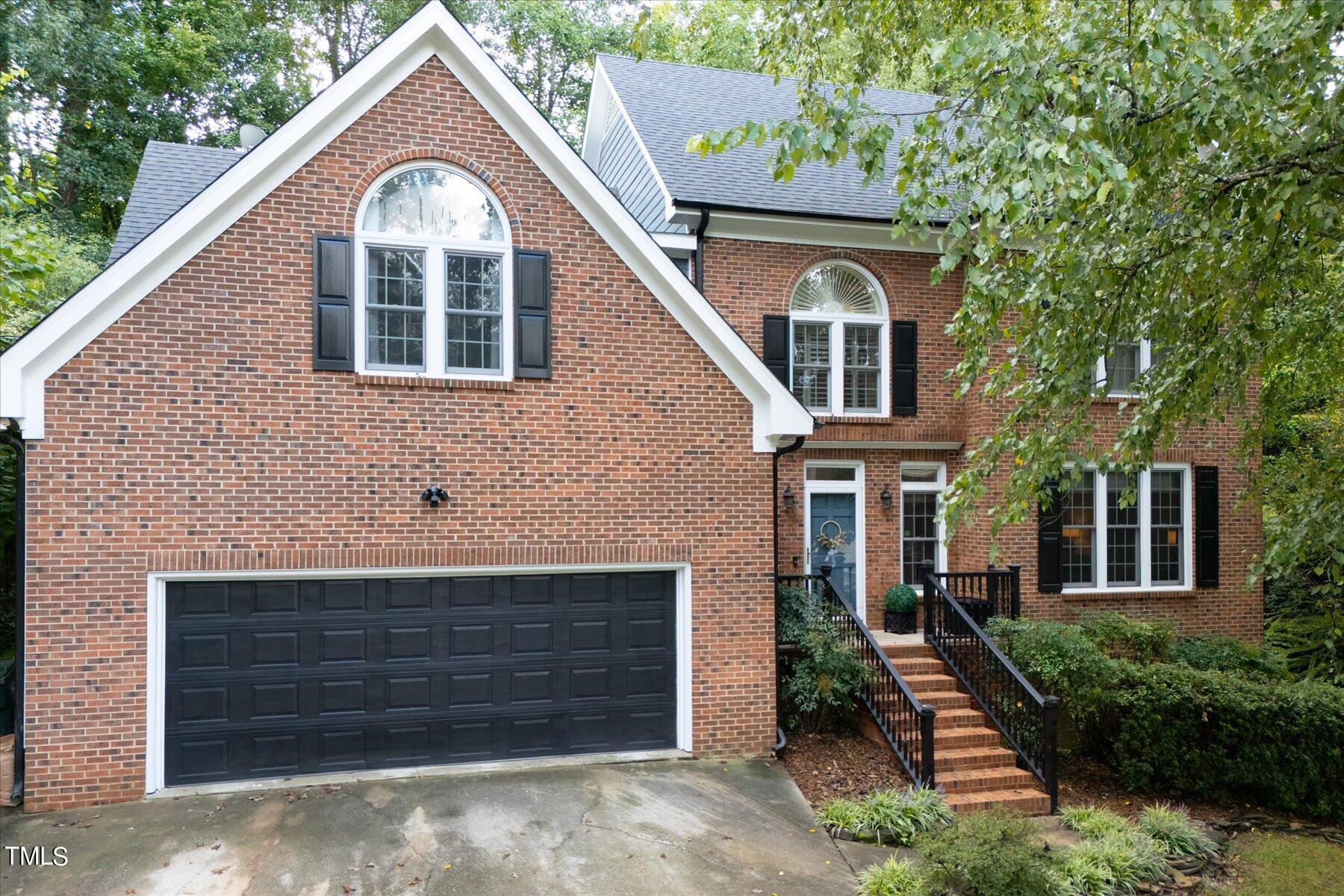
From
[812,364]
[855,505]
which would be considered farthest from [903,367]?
[855,505]

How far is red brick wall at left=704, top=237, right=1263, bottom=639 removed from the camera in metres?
11.9

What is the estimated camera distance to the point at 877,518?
1245 centimetres

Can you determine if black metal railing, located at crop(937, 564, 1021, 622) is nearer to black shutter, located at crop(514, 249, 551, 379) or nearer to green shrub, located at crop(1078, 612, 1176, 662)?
green shrub, located at crop(1078, 612, 1176, 662)

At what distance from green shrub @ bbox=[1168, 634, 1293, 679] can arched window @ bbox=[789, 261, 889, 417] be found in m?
5.40

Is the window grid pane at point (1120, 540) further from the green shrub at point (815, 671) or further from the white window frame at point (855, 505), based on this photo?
the green shrub at point (815, 671)

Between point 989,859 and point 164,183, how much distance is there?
40.8ft

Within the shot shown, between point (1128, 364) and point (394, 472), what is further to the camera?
point (1128, 364)

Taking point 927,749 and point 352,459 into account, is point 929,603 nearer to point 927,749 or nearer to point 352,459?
point 927,749

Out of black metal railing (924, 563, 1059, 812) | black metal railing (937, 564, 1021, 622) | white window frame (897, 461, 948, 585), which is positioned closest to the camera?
black metal railing (924, 563, 1059, 812)

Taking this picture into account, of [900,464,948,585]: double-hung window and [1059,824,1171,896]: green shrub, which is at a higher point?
[900,464,948,585]: double-hung window

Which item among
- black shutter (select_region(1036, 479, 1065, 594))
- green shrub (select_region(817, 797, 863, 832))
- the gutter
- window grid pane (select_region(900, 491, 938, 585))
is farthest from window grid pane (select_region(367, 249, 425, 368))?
black shutter (select_region(1036, 479, 1065, 594))

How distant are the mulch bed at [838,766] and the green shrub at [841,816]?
0.29m

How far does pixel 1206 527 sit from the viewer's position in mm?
13227

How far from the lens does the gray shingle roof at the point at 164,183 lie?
1053 cm
